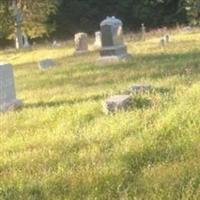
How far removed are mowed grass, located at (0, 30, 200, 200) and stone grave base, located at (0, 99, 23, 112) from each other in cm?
23

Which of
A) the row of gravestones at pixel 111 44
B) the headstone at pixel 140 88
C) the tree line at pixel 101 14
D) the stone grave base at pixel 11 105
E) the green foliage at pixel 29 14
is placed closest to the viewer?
the headstone at pixel 140 88

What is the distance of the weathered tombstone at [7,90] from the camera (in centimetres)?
1354

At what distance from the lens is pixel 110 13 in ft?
194

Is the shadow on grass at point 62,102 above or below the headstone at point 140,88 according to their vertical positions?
below

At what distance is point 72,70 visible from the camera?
20.5 meters

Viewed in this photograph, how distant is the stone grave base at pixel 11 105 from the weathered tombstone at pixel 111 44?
7.95 metres

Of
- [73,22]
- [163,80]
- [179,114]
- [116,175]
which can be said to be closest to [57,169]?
[116,175]

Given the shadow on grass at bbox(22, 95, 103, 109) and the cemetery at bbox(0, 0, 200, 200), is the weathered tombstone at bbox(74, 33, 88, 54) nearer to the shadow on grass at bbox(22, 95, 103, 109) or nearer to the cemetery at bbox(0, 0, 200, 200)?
the cemetery at bbox(0, 0, 200, 200)

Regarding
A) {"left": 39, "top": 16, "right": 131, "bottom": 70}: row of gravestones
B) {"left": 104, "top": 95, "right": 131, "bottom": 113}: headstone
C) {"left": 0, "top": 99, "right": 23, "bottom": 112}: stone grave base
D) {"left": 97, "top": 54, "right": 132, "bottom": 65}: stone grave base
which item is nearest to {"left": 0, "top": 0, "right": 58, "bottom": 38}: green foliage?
{"left": 39, "top": 16, "right": 131, "bottom": 70}: row of gravestones

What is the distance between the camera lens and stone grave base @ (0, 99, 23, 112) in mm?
13292

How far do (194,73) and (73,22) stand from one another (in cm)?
4520

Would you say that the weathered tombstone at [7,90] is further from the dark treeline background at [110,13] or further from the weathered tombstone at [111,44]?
the dark treeline background at [110,13]

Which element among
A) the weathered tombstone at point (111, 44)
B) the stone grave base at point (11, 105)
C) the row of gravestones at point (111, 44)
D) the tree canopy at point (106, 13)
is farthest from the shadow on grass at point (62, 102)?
the tree canopy at point (106, 13)

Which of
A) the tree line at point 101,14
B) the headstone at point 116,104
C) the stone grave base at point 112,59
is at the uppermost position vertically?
the tree line at point 101,14
